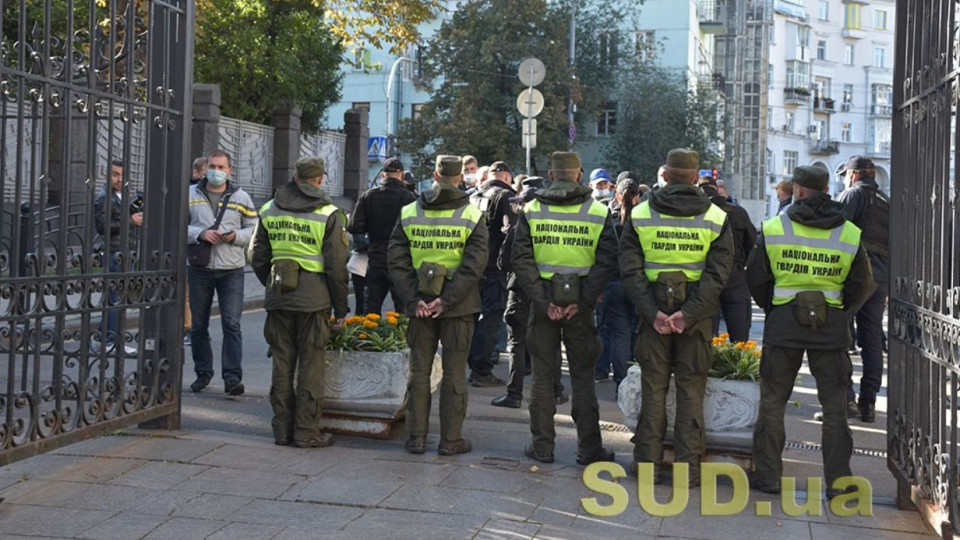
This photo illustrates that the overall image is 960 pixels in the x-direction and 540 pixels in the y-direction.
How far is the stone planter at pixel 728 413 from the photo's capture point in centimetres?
732

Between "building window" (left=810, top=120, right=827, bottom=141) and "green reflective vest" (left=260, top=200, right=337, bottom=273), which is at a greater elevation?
"building window" (left=810, top=120, right=827, bottom=141)

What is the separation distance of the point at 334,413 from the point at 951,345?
4.01 m

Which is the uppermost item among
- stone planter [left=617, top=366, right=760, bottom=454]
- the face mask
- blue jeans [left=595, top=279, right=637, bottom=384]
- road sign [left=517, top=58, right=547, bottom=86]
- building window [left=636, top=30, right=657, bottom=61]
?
building window [left=636, top=30, right=657, bottom=61]

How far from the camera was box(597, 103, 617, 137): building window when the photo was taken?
4806 cm

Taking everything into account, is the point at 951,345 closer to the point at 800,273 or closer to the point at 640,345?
the point at 800,273

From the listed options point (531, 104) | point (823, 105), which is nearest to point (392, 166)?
point (531, 104)

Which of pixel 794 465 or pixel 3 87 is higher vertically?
pixel 3 87

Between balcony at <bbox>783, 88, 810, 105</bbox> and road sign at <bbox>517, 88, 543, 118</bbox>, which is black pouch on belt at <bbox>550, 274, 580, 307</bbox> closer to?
road sign at <bbox>517, 88, 543, 118</bbox>

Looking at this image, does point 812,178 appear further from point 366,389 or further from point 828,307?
point 366,389

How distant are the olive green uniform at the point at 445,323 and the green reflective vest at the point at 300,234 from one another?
1.50ft

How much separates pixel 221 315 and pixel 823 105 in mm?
76285

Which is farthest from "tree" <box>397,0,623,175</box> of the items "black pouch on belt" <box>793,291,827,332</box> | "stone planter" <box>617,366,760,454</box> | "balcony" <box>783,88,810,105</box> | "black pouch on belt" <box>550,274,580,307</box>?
"balcony" <box>783,88,810,105</box>

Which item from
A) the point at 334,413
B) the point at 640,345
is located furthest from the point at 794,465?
the point at 334,413

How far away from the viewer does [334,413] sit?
320 inches
